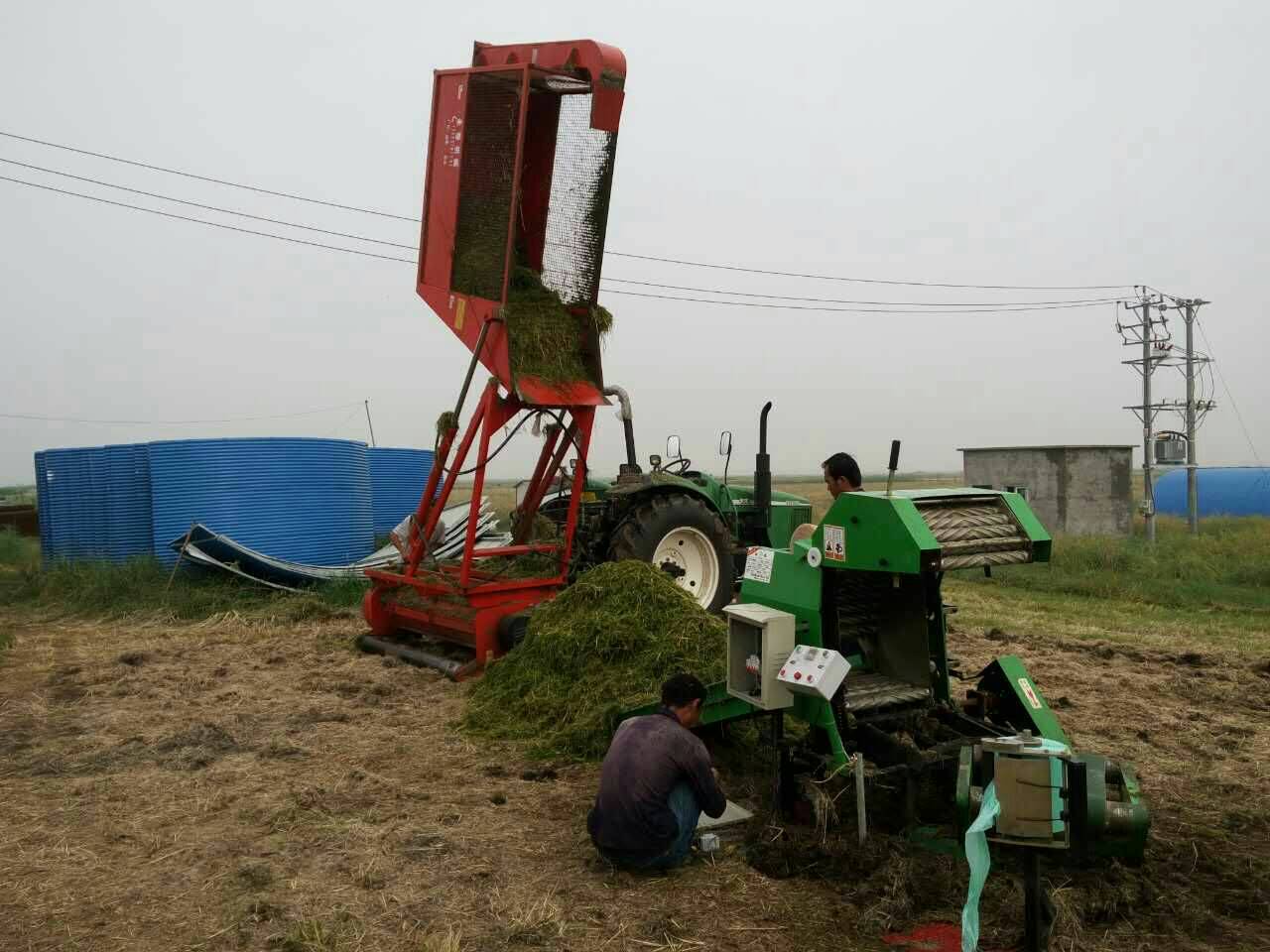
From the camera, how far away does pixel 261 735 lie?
20.1ft

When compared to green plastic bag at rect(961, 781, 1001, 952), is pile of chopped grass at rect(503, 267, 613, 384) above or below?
above

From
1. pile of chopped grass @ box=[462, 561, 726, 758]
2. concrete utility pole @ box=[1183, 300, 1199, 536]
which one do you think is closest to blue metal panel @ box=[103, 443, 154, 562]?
pile of chopped grass @ box=[462, 561, 726, 758]

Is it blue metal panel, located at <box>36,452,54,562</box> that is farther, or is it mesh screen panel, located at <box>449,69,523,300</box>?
blue metal panel, located at <box>36,452,54,562</box>

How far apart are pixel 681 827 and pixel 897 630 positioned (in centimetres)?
163

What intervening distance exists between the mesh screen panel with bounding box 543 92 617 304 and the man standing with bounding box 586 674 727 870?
5044mm

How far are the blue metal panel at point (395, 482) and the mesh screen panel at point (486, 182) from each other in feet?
26.9

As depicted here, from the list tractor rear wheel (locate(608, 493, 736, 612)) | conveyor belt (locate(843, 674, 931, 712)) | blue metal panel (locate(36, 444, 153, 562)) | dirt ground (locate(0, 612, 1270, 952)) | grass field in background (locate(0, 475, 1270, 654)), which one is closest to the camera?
dirt ground (locate(0, 612, 1270, 952))

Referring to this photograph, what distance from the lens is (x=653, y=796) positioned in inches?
A: 157

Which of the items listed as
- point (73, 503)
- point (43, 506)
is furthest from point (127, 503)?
point (43, 506)

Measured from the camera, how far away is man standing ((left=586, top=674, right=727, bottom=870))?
13.1 ft

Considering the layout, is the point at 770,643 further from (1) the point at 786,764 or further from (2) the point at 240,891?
(2) the point at 240,891

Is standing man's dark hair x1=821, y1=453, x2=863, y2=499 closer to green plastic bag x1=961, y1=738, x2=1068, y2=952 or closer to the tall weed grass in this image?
green plastic bag x1=961, y1=738, x2=1068, y2=952

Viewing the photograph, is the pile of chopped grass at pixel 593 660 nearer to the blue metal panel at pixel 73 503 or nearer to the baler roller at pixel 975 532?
the baler roller at pixel 975 532

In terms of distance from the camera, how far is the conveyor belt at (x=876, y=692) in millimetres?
4582
